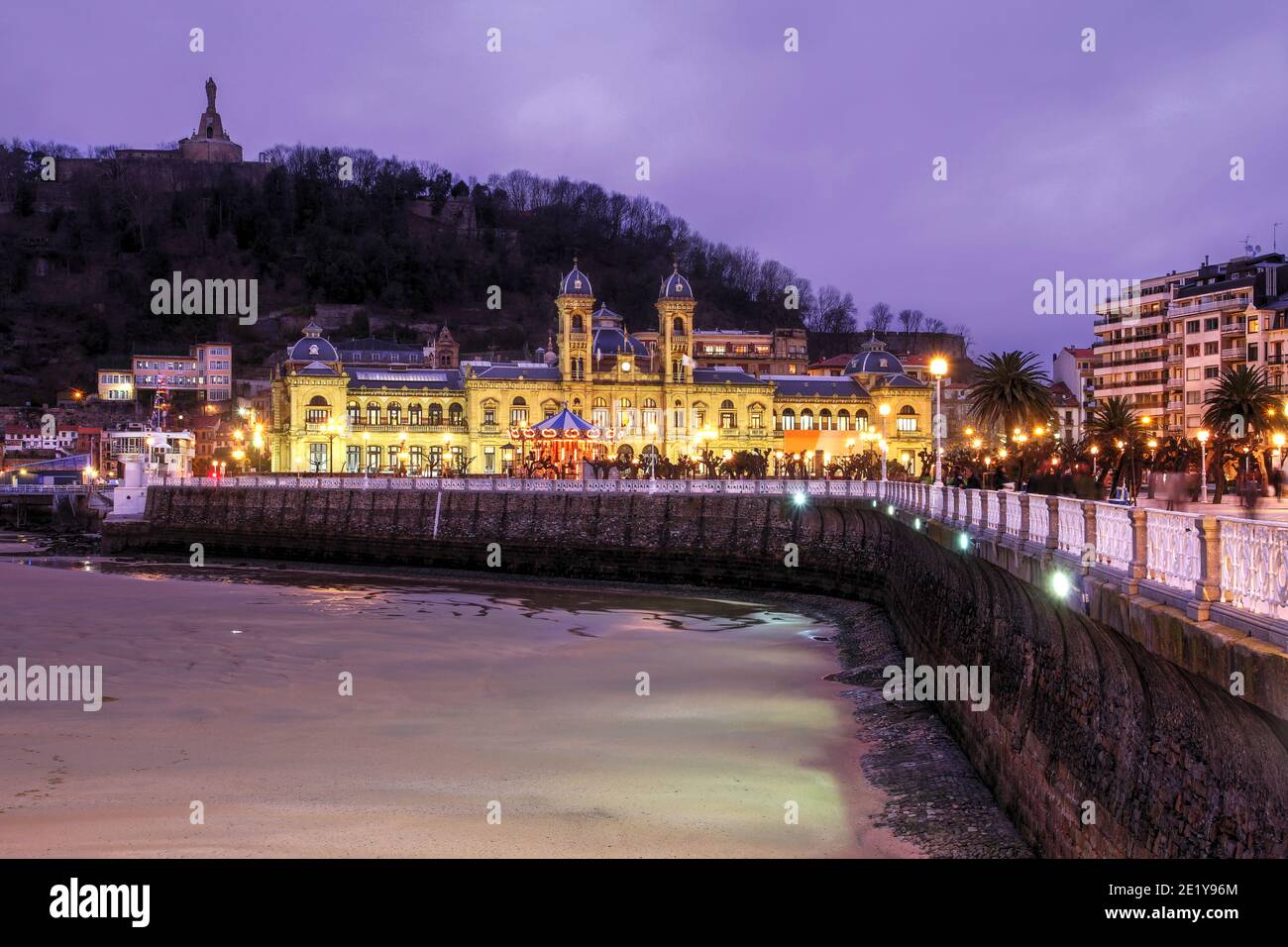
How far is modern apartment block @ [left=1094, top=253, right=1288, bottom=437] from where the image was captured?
84188mm

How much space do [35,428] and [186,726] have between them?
→ 140 meters

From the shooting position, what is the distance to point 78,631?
34844 millimetres

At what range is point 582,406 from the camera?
11356 cm

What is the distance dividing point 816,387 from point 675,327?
14355mm

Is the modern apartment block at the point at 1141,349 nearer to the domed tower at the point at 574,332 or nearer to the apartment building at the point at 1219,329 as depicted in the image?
the apartment building at the point at 1219,329

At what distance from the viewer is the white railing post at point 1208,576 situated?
10.2m

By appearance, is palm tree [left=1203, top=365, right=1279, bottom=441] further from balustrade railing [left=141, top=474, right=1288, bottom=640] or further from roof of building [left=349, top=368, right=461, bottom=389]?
roof of building [left=349, top=368, right=461, bottom=389]

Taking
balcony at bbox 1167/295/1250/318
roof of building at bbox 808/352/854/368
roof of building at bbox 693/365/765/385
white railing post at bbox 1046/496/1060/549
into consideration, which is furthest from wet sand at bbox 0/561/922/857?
roof of building at bbox 808/352/854/368

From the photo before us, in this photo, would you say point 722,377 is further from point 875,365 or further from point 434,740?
point 434,740

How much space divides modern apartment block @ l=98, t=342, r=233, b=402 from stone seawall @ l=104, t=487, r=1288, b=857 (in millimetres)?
102537

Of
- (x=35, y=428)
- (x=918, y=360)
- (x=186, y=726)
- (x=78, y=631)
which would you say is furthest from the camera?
(x=918, y=360)
